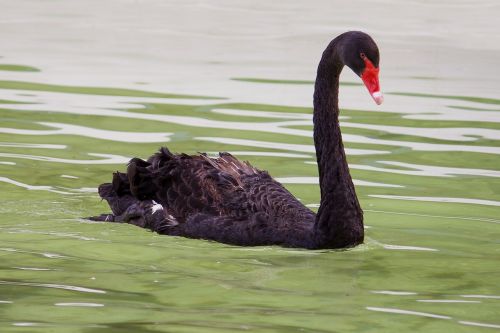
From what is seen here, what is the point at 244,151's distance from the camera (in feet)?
32.1

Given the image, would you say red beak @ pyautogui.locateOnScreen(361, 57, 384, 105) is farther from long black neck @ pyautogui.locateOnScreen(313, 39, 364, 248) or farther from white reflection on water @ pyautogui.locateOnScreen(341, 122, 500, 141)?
white reflection on water @ pyautogui.locateOnScreen(341, 122, 500, 141)

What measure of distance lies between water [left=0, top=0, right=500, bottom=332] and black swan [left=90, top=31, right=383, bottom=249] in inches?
5.5

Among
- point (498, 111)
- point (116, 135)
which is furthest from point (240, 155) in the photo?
point (498, 111)

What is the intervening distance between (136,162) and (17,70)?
5.29 meters

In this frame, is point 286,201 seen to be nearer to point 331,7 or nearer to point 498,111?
point 498,111

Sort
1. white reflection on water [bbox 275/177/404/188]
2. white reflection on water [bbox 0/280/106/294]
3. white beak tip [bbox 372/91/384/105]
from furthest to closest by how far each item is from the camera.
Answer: white reflection on water [bbox 275/177/404/188], white beak tip [bbox 372/91/384/105], white reflection on water [bbox 0/280/106/294]

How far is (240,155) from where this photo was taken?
9.65 m

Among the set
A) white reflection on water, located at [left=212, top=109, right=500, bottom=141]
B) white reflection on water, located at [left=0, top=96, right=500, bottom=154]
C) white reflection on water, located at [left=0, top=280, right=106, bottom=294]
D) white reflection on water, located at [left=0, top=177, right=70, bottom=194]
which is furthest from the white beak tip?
white reflection on water, located at [left=212, top=109, right=500, bottom=141]

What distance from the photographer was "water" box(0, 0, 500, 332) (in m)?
6.04

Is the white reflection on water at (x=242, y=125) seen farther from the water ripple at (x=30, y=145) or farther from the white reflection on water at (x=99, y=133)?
the water ripple at (x=30, y=145)

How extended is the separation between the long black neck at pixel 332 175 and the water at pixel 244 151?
0.11 metres

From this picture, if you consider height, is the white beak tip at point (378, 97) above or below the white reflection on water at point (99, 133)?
above

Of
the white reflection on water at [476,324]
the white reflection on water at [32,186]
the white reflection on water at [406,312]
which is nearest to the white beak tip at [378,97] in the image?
the white reflection on water at [406,312]

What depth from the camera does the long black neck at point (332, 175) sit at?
7.16 m
